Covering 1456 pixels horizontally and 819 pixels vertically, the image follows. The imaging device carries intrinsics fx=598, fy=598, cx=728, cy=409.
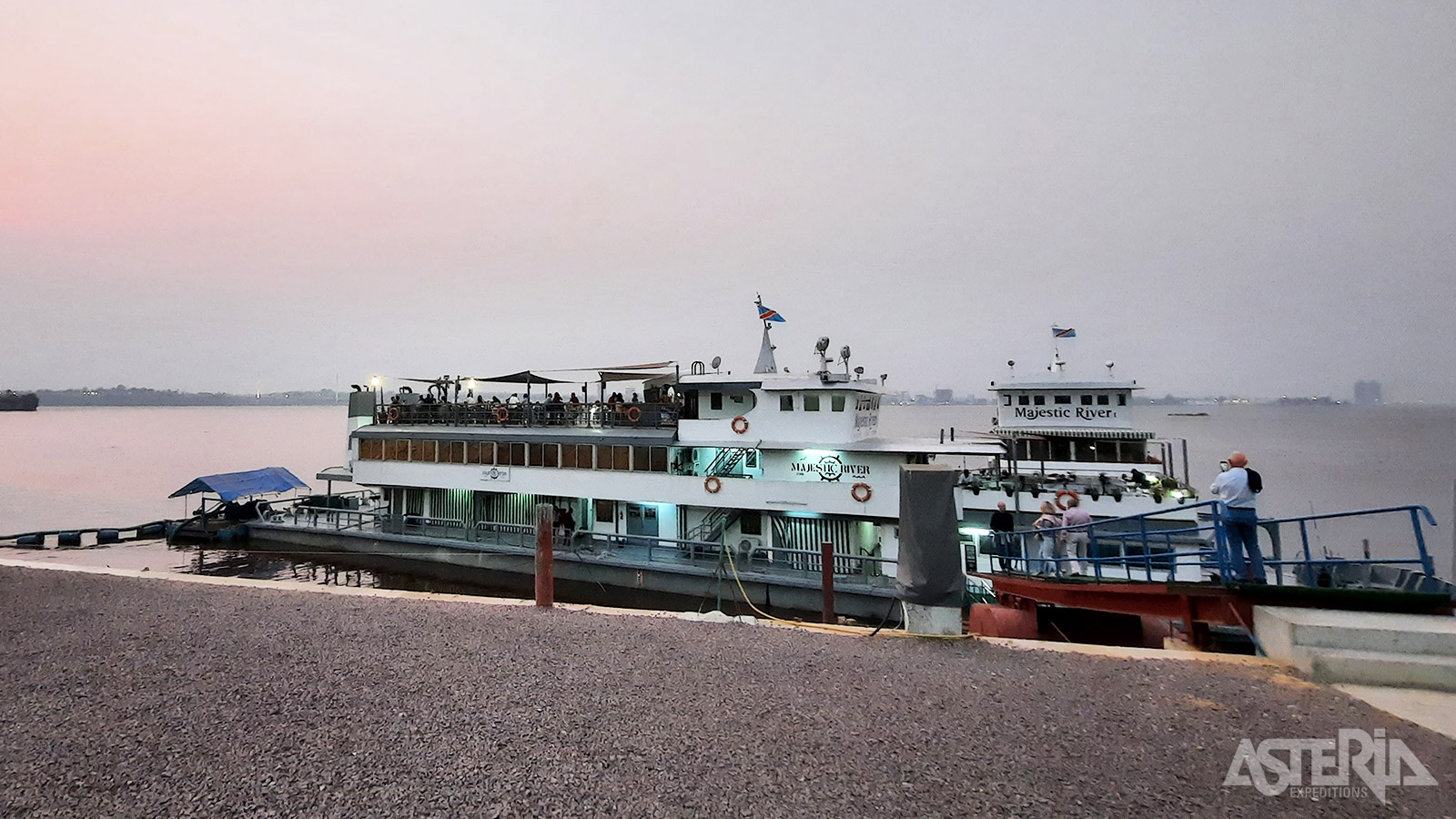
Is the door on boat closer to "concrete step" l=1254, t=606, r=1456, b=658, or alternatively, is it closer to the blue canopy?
the blue canopy

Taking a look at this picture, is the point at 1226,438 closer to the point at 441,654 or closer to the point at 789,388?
the point at 789,388

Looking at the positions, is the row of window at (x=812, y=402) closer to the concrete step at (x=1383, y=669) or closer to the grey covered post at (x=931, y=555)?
the grey covered post at (x=931, y=555)

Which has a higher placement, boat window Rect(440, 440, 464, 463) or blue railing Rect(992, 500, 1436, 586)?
boat window Rect(440, 440, 464, 463)

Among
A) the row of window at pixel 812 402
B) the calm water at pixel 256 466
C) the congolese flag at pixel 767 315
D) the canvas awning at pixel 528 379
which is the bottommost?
the calm water at pixel 256 466

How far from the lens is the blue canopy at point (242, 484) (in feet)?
85.7

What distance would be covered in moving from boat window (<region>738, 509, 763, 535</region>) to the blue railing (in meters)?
7.57

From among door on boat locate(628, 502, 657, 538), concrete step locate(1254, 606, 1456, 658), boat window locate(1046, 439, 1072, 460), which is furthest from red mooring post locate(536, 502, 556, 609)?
boat window locate(1046, 439, 1072, 460)

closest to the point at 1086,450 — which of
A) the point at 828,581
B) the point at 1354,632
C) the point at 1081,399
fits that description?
the point at 1081,399

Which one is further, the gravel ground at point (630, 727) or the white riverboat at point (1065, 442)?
the white riverboat at point (1065, 442)

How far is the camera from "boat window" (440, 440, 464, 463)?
23234mm

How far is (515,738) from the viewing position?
5.13 m

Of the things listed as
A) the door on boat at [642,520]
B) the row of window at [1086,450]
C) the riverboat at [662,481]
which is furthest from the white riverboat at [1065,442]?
the door on boat at [642,520]

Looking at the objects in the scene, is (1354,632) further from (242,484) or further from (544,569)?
(242,484)

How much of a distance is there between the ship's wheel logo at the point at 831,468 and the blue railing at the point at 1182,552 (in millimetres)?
5175
